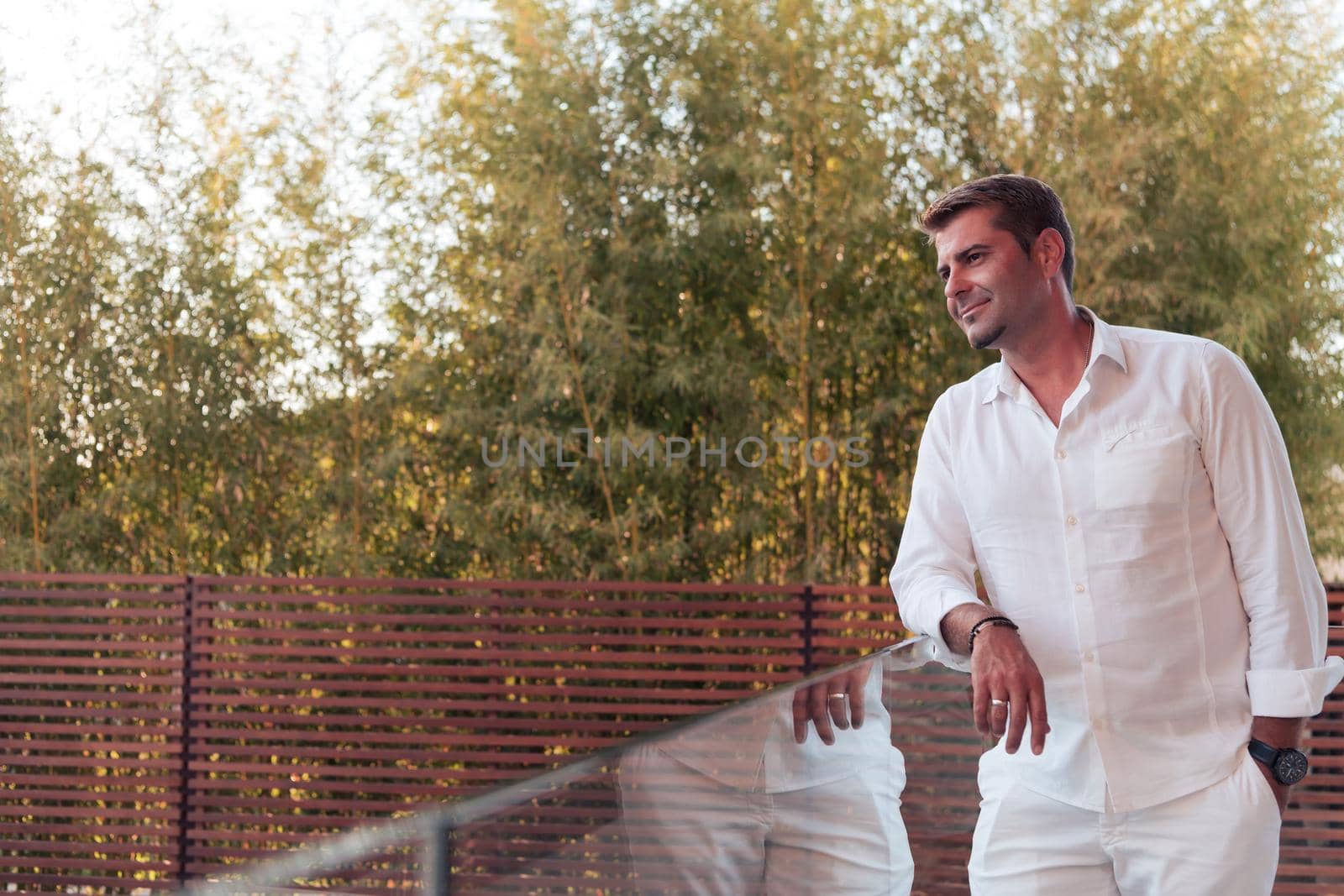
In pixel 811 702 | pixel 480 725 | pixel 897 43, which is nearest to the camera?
pixel 811 702

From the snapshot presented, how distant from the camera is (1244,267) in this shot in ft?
15.6

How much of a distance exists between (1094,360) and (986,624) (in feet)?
1.15

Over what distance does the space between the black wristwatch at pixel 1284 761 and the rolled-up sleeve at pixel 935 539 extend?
0.37m

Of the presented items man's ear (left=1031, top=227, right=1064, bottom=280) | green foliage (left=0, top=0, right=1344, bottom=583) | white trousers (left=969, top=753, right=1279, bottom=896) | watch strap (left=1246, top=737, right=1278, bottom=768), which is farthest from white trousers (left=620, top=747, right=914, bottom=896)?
green foliage (left=0, top=0, right=1344, bottom=583)

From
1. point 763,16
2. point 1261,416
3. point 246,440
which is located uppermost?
point 763,16

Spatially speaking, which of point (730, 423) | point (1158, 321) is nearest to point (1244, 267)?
point (1158, 321)

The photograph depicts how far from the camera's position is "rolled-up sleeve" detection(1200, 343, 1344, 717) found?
4.68ft

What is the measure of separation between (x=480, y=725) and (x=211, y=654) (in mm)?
1081

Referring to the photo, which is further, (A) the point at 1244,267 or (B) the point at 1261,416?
(A) the point at 1244,267

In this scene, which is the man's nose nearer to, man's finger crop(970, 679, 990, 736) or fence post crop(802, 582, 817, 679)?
man's finger crop(970, 679, 990, 736)

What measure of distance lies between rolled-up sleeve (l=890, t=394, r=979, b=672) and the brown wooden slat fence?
106 inches

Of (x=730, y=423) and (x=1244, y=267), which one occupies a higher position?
(x=1244, y=267)

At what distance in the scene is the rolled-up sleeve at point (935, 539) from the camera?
165 cm

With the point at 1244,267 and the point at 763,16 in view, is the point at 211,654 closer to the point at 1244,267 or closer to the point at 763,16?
the point at 763,16
